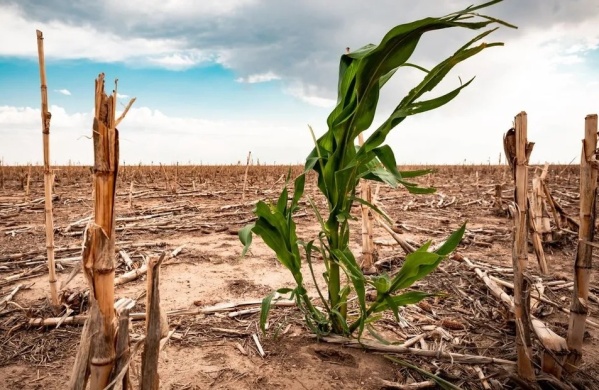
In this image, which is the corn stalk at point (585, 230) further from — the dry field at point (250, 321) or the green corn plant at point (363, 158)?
the green corn plant at point (363, 158)

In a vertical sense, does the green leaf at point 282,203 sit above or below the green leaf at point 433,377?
above

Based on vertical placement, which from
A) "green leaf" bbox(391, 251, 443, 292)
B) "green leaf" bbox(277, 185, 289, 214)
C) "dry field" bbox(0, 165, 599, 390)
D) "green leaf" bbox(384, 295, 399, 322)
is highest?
"green leaf" bbox(277, 185, 289, 214)

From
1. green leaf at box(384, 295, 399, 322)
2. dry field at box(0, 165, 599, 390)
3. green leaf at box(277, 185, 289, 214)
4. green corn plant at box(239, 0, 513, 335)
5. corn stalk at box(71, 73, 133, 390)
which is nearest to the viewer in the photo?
corn stalk at box(71, 73, 133, 390)

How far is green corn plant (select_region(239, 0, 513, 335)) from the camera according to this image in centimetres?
173

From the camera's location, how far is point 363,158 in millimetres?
1936

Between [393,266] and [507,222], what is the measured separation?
415 cm

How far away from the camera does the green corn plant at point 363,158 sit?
1727 mm

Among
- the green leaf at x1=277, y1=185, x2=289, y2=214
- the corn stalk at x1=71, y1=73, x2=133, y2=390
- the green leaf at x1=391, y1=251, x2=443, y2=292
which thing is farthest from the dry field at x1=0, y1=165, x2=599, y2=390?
the corn stalk at x1=71, y1=73, x2=133, y2=390

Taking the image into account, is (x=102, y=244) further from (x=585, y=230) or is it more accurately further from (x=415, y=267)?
(x=585, y=230)

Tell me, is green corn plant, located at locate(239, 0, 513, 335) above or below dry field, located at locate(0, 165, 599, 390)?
above

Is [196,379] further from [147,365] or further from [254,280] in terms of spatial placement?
[254,280]

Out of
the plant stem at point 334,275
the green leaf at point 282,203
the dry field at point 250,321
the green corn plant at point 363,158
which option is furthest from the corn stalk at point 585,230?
the green leaf at point 282,203

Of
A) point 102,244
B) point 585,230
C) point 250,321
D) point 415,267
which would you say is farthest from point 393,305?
point 102,244

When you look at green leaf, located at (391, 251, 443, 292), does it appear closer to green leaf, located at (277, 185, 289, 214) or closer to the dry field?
the dry field
